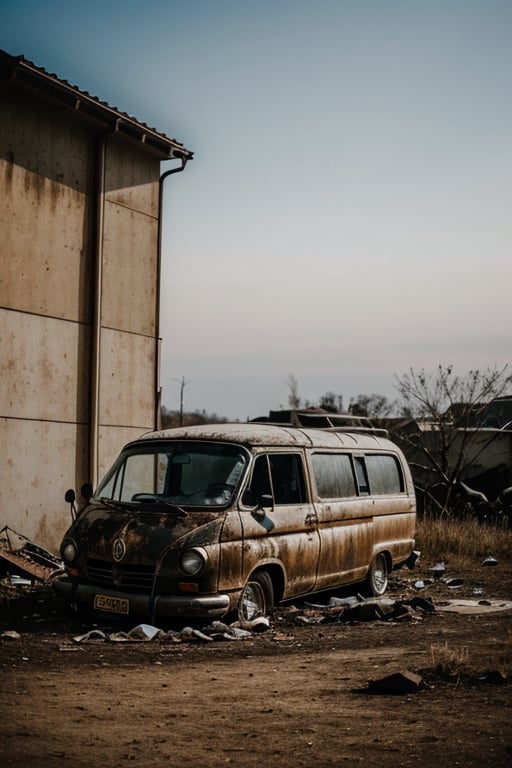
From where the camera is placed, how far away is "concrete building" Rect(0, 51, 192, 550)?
12.1 metres

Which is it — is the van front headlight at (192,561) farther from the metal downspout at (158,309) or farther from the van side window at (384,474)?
the metal downspout at (158,309)

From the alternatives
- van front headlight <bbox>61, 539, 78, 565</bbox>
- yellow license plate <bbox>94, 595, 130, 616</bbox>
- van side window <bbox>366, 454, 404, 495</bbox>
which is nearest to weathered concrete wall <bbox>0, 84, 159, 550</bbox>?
van front headlight <bbox>61, 539, 78, 565</bbox>

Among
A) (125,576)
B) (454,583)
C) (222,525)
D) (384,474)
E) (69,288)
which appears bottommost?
(454,583)

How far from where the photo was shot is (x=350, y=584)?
36.6ft

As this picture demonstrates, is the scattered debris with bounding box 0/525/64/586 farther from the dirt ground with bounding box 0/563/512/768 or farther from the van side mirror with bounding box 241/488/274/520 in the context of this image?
the van side mirror with bounding box 241/488/274/520

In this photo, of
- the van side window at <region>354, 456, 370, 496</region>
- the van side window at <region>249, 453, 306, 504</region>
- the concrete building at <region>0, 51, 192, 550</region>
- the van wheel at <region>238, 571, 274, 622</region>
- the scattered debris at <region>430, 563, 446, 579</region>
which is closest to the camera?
the van wheel at <region>238, 571, 274, 622</region>

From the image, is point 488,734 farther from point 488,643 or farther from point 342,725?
point 488,643

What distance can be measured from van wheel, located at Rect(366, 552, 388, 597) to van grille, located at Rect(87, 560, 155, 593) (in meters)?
3.88

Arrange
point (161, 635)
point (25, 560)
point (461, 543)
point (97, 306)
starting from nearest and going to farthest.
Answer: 1. point (161, 635)
2. point (25, 560)
3. point (97, 306)
4. point (461, 543)

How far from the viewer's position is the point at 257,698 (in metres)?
6.17

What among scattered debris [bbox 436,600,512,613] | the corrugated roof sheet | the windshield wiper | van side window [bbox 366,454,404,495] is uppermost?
the corrugated roof sheet

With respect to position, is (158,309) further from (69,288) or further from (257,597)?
(257,597)

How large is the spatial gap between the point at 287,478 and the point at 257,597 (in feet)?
4.56

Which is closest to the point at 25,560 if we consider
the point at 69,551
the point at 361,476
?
the point at 69,551
